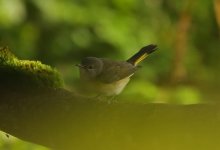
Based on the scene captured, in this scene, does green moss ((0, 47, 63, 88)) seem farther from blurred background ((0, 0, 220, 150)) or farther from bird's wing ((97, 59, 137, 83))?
blurred background ((0, 0, 220, 150))

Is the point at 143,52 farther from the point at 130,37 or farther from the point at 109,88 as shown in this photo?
the point at 130,37

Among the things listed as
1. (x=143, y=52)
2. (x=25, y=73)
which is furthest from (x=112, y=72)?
(x=25, y=73)

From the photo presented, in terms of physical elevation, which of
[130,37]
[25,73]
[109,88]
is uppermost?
[130,37]

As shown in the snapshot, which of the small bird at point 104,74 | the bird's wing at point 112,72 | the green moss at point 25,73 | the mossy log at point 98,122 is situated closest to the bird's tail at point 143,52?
the small bird at point 104,74

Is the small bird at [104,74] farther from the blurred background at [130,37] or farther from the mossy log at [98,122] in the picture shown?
the blurred background at [130,37]

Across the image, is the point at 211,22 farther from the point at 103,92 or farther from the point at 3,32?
the point at 103,92

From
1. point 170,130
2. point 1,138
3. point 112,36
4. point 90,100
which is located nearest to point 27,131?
point 90,100

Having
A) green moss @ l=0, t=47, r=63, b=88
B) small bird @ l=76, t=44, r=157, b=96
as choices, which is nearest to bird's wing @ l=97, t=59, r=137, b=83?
small bird @ l=76, t=44, r=157, b=96
